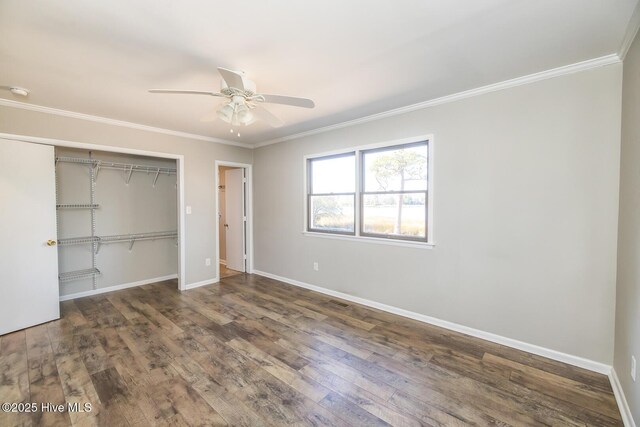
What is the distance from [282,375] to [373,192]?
7.91 feet

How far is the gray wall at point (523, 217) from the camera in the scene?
2232mm

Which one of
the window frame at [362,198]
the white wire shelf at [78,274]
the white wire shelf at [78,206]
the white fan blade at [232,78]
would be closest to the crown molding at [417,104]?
the window frame at [362,198]

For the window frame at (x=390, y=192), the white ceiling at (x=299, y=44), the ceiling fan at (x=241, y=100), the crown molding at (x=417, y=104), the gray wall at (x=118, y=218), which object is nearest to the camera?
the white ceiling at (x=299, y=44)

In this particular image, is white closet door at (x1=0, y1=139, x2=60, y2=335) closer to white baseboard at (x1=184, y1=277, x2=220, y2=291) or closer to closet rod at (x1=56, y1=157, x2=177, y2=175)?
closet rod at (x1=56, y1=157, x2=177, y2=175)

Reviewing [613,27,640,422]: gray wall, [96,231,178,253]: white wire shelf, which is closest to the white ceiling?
[613,27,640,422]: gray wall

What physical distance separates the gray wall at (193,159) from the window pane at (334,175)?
1.63m

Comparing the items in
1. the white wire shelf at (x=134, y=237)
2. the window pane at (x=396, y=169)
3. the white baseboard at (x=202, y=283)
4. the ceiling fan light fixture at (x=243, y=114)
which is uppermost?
the ceiling fan light fixture at (x=243, y=114)

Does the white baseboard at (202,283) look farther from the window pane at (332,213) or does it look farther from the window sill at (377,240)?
the window pane at (332,213)

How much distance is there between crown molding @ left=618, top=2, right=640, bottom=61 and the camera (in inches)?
64.9

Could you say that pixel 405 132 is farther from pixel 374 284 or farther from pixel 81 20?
pixel 81 20

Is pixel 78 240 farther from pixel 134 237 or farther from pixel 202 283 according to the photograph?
pixel 202 283

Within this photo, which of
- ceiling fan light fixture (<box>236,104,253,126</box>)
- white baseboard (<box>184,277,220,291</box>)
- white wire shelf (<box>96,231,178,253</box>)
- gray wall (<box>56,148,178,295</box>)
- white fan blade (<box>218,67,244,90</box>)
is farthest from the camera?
white baseboard (<box>184,277,220,291</box>)

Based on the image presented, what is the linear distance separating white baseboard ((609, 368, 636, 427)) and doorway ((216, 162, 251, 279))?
4.96m

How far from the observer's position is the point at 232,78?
1.90 m
